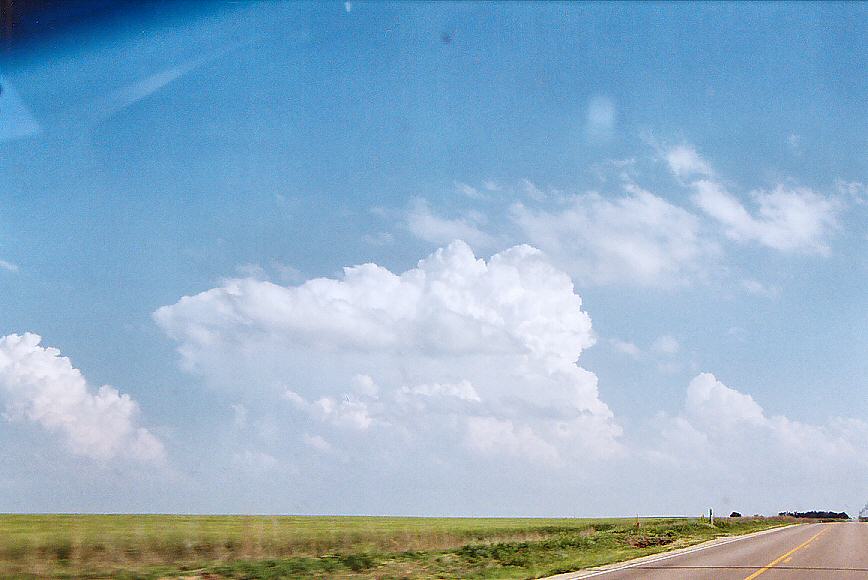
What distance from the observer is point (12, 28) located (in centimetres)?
1390

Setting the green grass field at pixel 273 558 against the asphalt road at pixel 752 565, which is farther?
the asphalt road at pixel 752 565

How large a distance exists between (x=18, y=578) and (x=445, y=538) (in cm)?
2309

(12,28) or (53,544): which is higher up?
(12,28)

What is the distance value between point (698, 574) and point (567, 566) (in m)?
4.35

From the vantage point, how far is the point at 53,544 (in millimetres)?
23875

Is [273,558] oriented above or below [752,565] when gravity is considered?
above

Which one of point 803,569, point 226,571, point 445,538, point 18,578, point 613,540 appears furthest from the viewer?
point 613,540

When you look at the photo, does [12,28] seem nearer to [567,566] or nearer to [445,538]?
[567,566]

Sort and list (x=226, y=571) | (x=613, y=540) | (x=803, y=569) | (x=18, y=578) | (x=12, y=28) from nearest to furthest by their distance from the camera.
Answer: (x=12, y=28) < (x=18, y=578) < (x=226, y=571) < (x=803, y=569) < (x=613, y=540)

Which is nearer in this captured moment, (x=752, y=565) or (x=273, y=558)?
(x=273, y=558)

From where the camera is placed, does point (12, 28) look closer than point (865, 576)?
Yes

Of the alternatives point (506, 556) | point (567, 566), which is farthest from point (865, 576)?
point (506, 556)

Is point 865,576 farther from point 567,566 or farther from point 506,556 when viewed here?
point 506,556

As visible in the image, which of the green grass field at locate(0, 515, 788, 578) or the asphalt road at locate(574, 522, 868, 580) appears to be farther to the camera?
the asphalt road at locate(574, 522, 868, 580)
